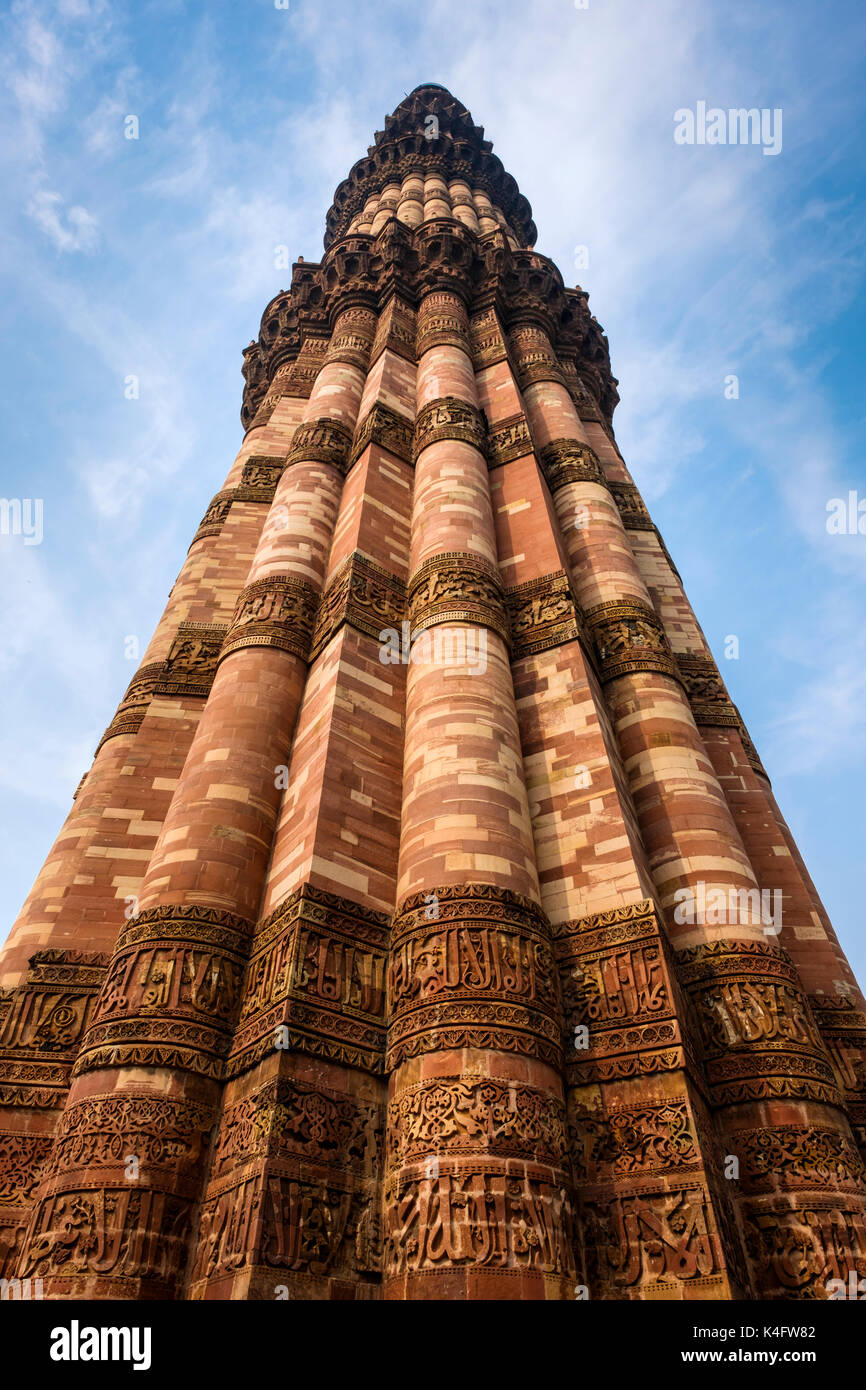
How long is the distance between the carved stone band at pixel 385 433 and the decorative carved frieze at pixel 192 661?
349 centimetres

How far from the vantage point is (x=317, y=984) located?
6223mm

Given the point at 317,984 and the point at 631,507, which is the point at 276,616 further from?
the point at 631,507

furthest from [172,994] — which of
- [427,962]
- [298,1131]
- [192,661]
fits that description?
[192,661]

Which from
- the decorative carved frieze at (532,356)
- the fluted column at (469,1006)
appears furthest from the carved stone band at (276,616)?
the decorative carved frieze at (532,356)

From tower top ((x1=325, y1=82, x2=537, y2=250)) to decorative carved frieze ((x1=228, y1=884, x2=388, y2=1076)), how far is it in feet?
77.5

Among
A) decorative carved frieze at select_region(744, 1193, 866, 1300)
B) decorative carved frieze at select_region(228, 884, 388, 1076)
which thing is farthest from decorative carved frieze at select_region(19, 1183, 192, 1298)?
decorative carved frieze at select_region(744, 1193, 866, 1300)

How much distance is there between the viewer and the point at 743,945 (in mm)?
7184

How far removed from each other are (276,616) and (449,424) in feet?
15.1

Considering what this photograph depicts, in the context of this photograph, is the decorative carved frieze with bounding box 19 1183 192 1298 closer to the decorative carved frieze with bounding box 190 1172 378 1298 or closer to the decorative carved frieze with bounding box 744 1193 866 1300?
the decorative carved frieze with bounding box 190 1172 378 1298

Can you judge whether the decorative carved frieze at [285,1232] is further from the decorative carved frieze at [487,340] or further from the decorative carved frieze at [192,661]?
the decorative carved frieze at [487,340]

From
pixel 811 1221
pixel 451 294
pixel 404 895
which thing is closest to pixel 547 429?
pixel 451 294

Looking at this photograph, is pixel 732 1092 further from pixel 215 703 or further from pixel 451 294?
pixel 451 294

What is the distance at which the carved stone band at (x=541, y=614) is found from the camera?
386 inches

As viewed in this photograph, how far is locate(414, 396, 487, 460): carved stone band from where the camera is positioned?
12625 millimetres
